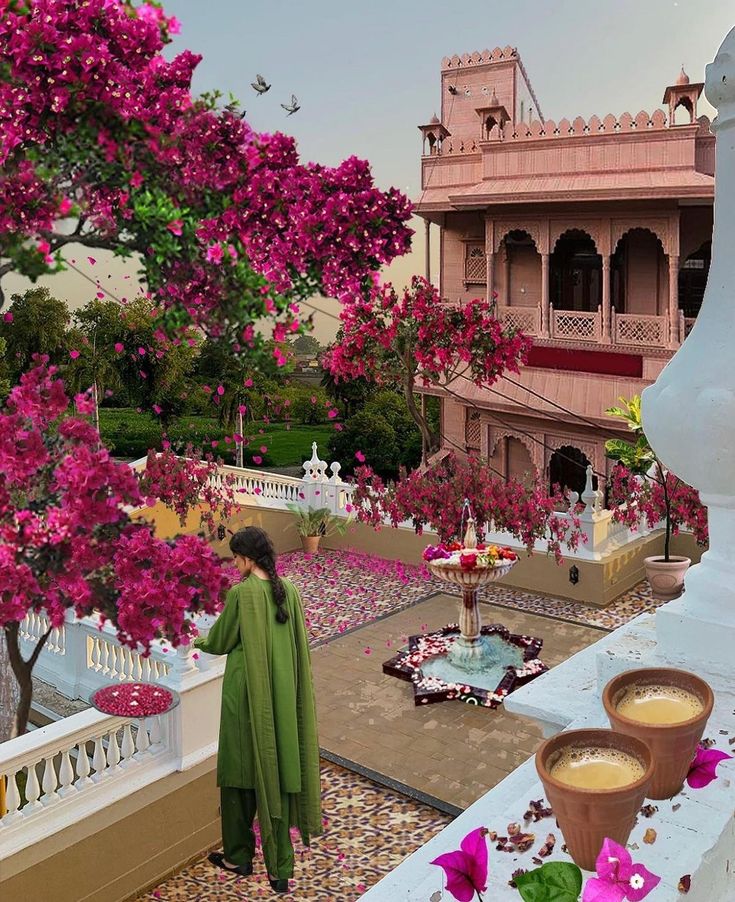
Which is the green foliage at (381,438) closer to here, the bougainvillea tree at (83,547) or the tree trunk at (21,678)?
the tree trunk at (21,678)

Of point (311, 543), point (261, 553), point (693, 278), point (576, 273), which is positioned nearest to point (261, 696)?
point (261, 553)

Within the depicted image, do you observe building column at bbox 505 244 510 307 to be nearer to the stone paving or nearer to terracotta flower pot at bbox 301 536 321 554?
terracotta flower pot at bbox 301 536 321 554

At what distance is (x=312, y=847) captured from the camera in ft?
14.4

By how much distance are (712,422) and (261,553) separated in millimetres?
2646

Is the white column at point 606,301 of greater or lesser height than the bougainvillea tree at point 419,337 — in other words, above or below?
above

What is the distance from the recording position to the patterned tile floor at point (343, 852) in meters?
3.99

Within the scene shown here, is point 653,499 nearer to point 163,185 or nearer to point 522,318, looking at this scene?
point 522,318

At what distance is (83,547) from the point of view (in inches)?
138

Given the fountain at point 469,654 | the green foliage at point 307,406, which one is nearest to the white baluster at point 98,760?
the fountain at point 469,654

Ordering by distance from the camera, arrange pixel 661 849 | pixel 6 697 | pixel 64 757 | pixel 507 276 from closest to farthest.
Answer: pixel 661 849, pixel 64 757, pixel 6 697, pixel 507 276

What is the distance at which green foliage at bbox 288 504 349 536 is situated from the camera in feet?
33.8

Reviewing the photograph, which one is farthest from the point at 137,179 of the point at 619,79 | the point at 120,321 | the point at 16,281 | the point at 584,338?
the point at 619,79

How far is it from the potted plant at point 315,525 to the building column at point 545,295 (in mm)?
3919

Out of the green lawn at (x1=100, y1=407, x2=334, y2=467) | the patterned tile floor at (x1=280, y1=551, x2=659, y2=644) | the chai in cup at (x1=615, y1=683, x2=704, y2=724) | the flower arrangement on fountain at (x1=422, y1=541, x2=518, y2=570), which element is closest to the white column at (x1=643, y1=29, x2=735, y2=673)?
the chai in cup at (x1=615, y1=683, x2=704, y2=724)
